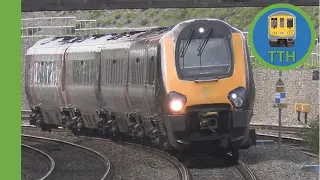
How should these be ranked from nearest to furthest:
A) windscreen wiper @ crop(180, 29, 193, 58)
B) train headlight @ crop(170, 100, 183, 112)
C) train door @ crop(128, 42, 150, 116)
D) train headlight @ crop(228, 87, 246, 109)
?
train headlight @ crop(170, 100, 183, 112) → train headlight @ crop(228, 87, 246, 109) → windscreen wiper @ crop(180, 29, 193, 58) → train door @ crop(128, 42, 150, 116)

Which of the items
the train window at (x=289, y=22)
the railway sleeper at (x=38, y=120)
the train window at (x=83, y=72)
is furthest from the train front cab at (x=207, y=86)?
the railway sleeper at (x=38, y=120)

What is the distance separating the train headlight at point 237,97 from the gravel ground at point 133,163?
163cm

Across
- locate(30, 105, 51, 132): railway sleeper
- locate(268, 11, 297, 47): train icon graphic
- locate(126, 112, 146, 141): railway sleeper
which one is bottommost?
locate(30, 105, 51, 132): railway sleeper

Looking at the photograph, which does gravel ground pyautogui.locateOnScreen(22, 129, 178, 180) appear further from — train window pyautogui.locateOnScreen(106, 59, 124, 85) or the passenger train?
train window pyautogui.locateOnScreen(106, 59, 124, 85)

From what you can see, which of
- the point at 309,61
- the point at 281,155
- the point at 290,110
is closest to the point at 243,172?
the point at 281,155

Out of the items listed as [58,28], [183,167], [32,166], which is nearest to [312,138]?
[183,167]

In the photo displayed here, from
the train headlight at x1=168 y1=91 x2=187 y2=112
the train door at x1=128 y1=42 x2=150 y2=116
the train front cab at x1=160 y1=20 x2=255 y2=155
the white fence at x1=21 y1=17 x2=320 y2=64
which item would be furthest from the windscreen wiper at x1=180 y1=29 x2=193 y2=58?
the white fence at x1=21 y1=17 x2=320 y2=64

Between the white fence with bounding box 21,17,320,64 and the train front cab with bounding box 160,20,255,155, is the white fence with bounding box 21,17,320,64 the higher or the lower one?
the higher one

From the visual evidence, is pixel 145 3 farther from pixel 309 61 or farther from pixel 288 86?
pixel 309 61

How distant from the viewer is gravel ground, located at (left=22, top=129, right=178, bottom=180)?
1311 cm

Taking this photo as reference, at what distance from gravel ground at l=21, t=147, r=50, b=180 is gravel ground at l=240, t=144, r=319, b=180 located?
4036 millimetres

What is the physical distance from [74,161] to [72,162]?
0.57 feet

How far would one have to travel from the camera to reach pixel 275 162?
45.5ft

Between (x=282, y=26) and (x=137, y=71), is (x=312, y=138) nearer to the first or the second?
(x=282, y=26)
